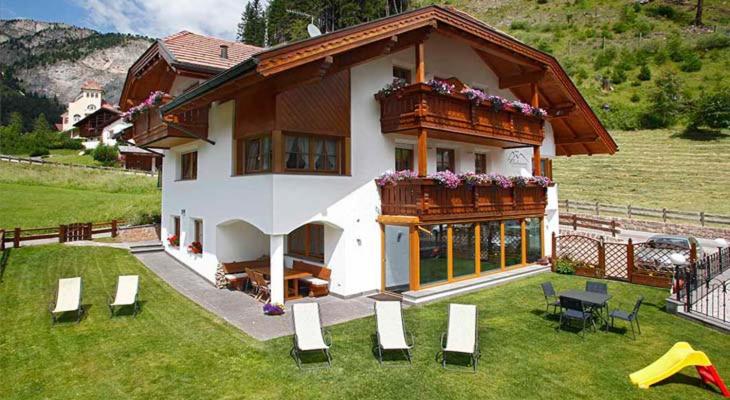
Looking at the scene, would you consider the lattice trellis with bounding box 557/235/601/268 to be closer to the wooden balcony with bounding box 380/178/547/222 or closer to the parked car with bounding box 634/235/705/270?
the parked car with bounding box 634/235/705/270

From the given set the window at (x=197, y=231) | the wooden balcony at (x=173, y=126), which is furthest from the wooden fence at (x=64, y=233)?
the window at (x=197, y=231)

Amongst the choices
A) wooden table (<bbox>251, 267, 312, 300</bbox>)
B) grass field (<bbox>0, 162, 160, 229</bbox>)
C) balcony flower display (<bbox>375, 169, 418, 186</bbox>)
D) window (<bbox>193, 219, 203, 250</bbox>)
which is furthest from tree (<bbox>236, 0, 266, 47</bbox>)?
wooden table (<bbox>251, 267, 312, 300</bbox>)

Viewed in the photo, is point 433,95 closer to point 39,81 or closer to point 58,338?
point 58,338

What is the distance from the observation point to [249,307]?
11398 mm

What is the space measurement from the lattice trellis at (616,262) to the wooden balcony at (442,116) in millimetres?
5312

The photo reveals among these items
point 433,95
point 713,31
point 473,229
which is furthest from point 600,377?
point 713,31

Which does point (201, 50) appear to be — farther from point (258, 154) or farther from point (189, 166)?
point (258, 154)

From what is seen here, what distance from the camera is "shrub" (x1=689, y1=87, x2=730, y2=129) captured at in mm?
43312

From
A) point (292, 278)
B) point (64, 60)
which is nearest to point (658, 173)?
point (292, 278)

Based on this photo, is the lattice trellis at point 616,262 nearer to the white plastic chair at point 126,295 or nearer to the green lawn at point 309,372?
the green lawn at point 309,372

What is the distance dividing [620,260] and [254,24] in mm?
50655

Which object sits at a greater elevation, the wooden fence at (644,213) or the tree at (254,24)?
the tree at (254,24)

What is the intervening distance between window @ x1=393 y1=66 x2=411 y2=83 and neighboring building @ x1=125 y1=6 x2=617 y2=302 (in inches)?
1.8

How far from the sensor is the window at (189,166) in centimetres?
1657
